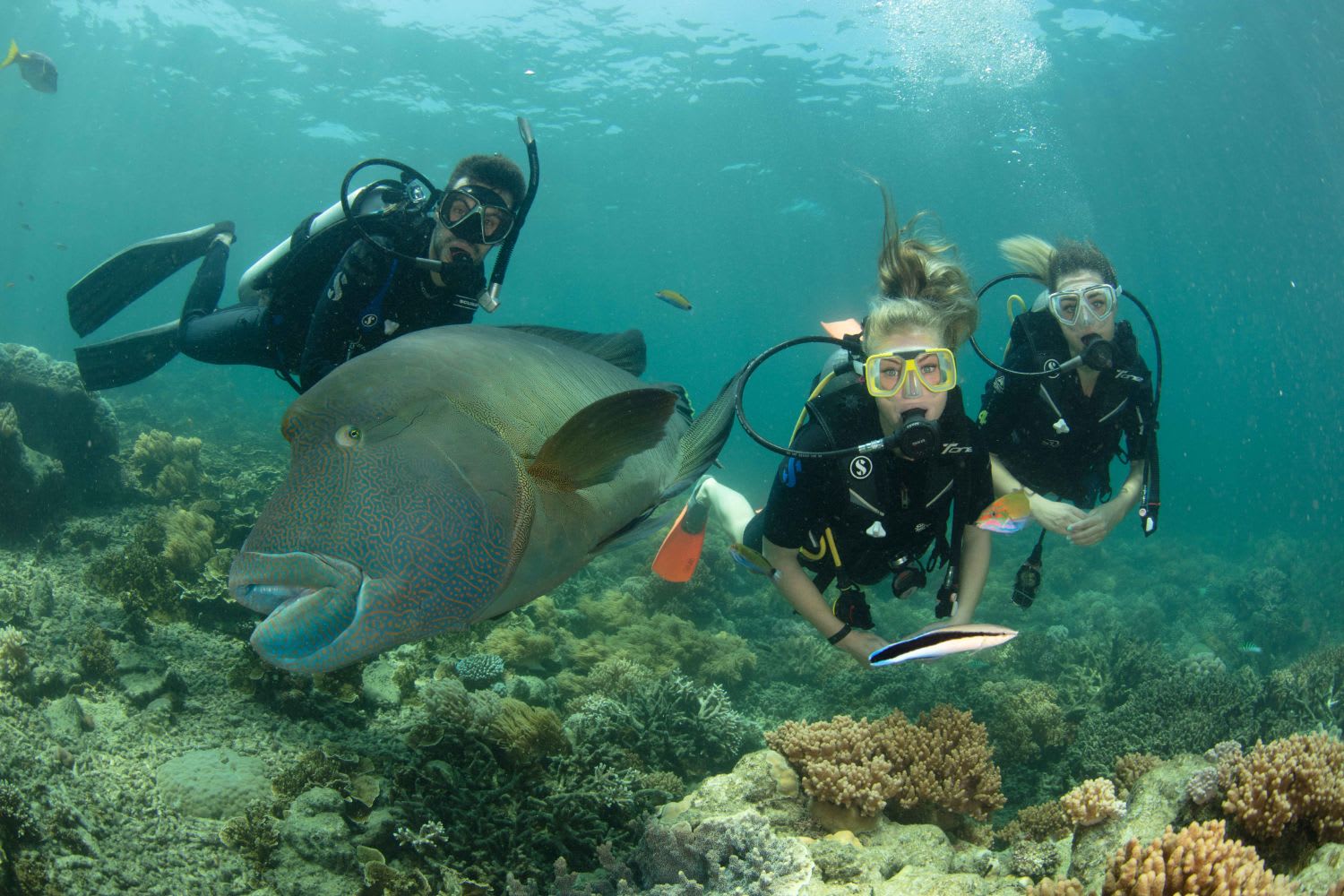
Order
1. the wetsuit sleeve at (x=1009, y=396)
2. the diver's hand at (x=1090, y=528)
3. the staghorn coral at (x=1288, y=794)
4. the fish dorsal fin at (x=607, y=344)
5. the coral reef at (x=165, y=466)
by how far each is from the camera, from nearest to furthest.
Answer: the fish dorsal fin at (x=607, y=344)
the staghorn coral at (x=1288, y=794)
the diver's hand at (x=1090, y=528)
the wetsuit sleeve at (x=1009, y=396)
the coral reef at (x=165, y=466)

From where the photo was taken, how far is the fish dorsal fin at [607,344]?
2.25 m

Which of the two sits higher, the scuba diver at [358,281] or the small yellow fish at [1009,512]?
the scuba diver at [358,281]

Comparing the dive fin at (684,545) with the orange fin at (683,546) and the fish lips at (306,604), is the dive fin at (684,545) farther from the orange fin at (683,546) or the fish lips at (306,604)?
the fish lips at (306,604)

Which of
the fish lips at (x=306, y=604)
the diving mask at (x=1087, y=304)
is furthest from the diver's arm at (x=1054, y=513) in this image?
the fish lips at (x=306, y=604)

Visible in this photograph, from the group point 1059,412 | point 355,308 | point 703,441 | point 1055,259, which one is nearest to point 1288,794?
point 703,441

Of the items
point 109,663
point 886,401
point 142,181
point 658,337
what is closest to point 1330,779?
point 886,401

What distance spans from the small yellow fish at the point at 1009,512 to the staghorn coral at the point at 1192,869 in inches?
56.7

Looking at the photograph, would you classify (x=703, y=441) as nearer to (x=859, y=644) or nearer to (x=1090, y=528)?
(x=859, y=644)

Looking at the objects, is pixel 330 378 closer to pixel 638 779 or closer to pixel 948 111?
pixel 638 779

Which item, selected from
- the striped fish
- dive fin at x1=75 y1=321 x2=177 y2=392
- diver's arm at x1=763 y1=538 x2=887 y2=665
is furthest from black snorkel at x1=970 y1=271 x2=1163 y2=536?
dive fin at x1=75 y1=321 x2=177 y2=392

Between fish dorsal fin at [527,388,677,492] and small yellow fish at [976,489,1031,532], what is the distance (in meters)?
2.69

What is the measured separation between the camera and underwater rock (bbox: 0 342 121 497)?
27.9 feet

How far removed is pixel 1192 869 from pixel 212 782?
4.59 meters

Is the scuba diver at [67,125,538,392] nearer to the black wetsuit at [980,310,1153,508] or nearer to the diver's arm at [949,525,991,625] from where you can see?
the diver's arm at [949,525,991,625]
